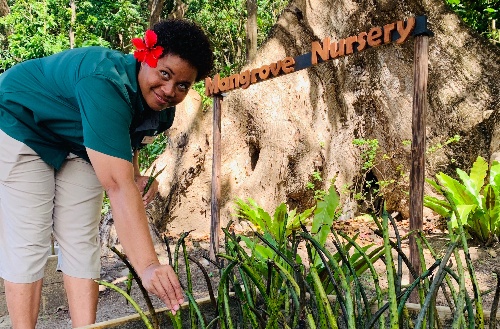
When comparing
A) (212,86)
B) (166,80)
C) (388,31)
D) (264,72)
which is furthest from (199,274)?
(166,80)

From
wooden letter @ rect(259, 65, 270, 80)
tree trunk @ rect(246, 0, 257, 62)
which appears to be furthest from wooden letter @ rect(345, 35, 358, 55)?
tree trunk @ rect(246, 0, 257, 62)

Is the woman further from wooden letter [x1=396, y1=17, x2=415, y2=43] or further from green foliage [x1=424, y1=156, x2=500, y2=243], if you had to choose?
green foliage [x1=424, y1=156, x2=500, y2=243]

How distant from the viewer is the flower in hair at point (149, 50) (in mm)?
1467

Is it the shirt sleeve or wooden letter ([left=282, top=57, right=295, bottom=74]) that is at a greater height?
wooden letter ([left=282, top=57, right=295, bottom=74])

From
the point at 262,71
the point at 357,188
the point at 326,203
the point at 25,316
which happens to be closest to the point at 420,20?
the point at 326,203

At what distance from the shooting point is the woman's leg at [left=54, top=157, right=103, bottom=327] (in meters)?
1.89

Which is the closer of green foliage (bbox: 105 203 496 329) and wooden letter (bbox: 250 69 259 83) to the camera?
green foliage (bbox: 105 203 496 329)

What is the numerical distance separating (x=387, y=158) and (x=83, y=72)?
459cm

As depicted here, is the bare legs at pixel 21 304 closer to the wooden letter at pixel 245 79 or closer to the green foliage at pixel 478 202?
the wooden letter at pixel 245 79

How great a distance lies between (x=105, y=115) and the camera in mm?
1327

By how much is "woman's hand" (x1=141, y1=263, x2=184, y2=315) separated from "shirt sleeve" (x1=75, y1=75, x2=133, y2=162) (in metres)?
0.38

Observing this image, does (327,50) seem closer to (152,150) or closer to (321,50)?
(321,50)

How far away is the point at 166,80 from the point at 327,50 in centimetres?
177

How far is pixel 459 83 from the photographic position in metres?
5.27
